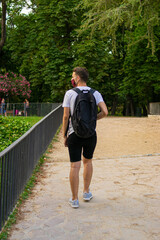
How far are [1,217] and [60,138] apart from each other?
951cm

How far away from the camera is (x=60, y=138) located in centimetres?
1339

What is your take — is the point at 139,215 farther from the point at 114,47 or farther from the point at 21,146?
the point at 114,47

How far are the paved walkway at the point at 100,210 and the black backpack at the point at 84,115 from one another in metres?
1.05

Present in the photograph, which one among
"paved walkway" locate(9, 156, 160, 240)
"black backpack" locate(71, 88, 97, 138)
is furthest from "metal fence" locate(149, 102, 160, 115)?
"black backpack" locate(71, 88, 97, 138)

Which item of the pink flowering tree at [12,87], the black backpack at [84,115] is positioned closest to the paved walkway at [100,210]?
the black backpack at [84,115]

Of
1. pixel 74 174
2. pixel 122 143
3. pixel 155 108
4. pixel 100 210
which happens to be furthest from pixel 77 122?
pixel 155 108

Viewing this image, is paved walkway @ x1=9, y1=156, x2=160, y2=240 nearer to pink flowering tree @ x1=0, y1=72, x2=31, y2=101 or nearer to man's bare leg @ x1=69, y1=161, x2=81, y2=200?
man's bare leg @ x1=69, y1=161, x2=81, y2=200

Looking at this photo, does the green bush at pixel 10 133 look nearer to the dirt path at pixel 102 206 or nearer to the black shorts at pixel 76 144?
the dirt path at pixel 102 206

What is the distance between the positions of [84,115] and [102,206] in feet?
4.31

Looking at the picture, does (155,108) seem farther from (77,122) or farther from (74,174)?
(77,122)

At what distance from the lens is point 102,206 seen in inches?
193

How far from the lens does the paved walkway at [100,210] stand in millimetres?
3932

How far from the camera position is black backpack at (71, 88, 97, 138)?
4.52 metres

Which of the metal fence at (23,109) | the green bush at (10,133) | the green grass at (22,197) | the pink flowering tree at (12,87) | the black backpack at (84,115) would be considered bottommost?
the green grass at (22,197)
